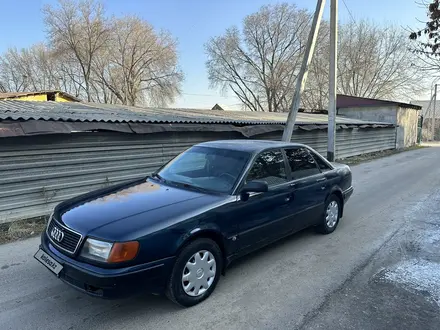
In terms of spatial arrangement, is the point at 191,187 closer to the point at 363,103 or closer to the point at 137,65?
the point at 363,103

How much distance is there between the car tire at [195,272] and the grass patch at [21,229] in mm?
3512

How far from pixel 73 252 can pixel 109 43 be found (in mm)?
34788

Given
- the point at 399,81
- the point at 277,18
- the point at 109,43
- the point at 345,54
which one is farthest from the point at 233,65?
the point at 399,81

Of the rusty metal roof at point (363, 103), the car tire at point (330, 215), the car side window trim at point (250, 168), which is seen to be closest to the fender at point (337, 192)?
the car tire at point (330, 215)

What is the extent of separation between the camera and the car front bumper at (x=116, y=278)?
2.62 metres

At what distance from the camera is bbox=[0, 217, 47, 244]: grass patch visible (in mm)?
5152

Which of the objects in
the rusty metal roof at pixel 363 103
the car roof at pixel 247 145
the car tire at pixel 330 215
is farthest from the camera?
the rusty metal roof at pixel 363 103

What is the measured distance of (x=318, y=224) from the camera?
196 inches

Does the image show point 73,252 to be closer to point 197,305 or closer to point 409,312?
point 197,305

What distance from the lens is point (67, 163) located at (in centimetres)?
676

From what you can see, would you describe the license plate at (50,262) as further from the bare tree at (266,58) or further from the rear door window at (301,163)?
the bare tree at (266,58)

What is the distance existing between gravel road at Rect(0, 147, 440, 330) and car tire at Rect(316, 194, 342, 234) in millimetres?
126

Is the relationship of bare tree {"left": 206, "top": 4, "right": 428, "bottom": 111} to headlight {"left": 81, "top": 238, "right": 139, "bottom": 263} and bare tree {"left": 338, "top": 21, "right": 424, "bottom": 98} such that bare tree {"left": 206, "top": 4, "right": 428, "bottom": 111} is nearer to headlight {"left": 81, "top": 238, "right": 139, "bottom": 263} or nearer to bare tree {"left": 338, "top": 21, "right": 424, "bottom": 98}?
bare tree {"left": 338, "top": 21, "right": 424, "bottom": 98}

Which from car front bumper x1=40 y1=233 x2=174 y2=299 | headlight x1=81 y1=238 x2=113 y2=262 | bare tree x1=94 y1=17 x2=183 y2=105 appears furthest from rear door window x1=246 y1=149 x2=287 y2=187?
bare tree x1=94 y1=17 x2=183 y2=105
